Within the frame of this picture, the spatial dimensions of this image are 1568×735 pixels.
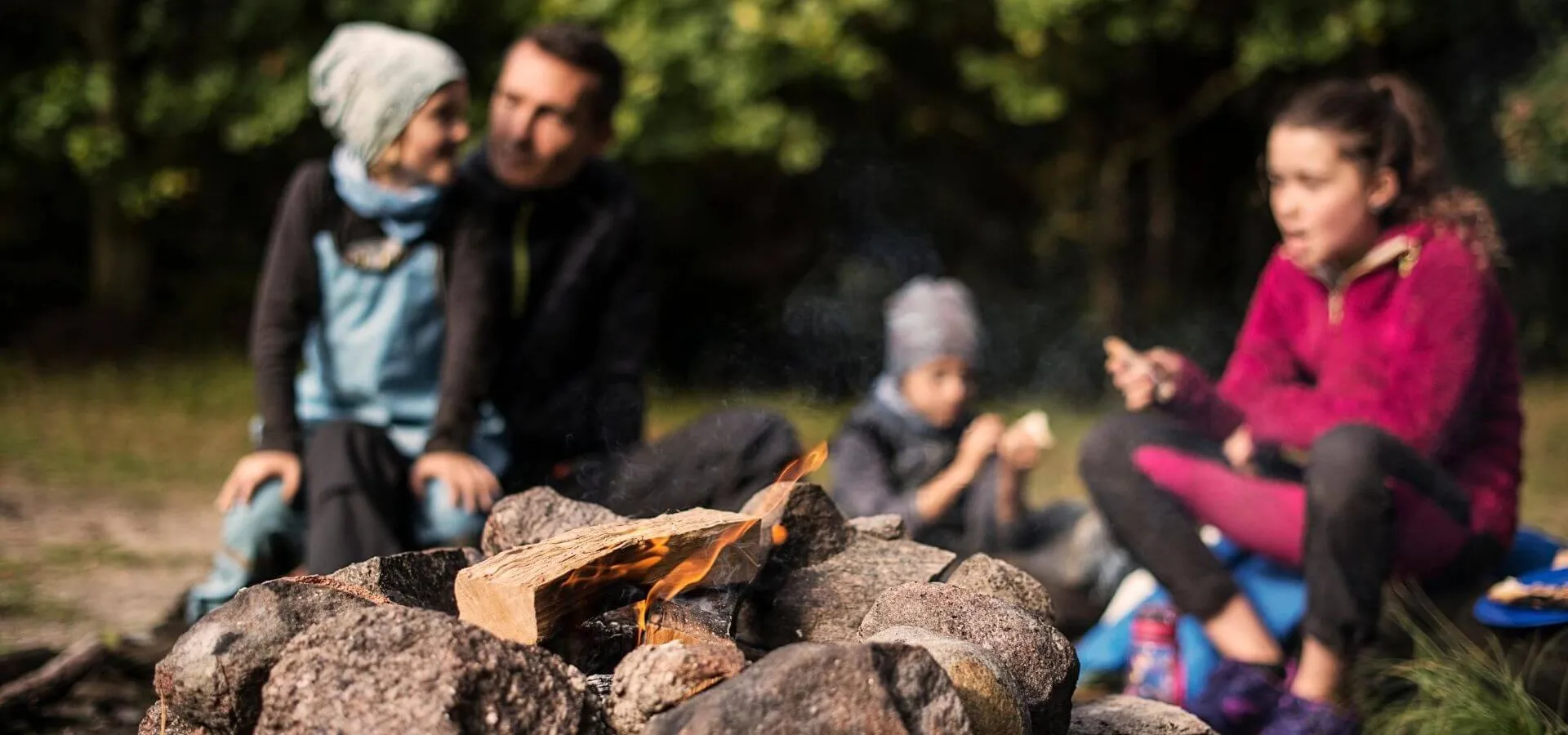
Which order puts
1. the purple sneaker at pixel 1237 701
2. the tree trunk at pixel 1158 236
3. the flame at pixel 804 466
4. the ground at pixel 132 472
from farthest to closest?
the tree trunk at pixel 1158 236, the ground at pixel 132 472, the purple sneaker at pixel 1237 701, the flame at pixel 804 466

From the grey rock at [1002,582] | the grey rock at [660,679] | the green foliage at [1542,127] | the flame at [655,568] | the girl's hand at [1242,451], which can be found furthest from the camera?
the green foliage at [1542,127]

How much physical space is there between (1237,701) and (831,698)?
1.79m

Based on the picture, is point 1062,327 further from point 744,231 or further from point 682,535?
point 682,535

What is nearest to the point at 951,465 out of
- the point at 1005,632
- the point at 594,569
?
the point at 1005,632

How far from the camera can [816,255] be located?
12359 mm

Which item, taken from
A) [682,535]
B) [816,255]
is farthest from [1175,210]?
[682,535]

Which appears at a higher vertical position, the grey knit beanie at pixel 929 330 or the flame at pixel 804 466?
the flame at pixel 804 466

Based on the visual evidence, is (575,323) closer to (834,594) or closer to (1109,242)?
(834,594)

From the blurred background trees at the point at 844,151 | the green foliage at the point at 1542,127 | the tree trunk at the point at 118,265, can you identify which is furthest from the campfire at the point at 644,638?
the tree trunk at the point at 118,265

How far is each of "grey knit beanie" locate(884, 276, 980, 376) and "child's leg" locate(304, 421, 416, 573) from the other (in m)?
1.99

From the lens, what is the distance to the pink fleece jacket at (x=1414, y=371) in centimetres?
363

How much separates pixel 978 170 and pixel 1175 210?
1680mm

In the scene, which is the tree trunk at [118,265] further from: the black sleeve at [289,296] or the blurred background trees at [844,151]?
the black sleeve at [289,296]

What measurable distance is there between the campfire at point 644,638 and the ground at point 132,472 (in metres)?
2.24
